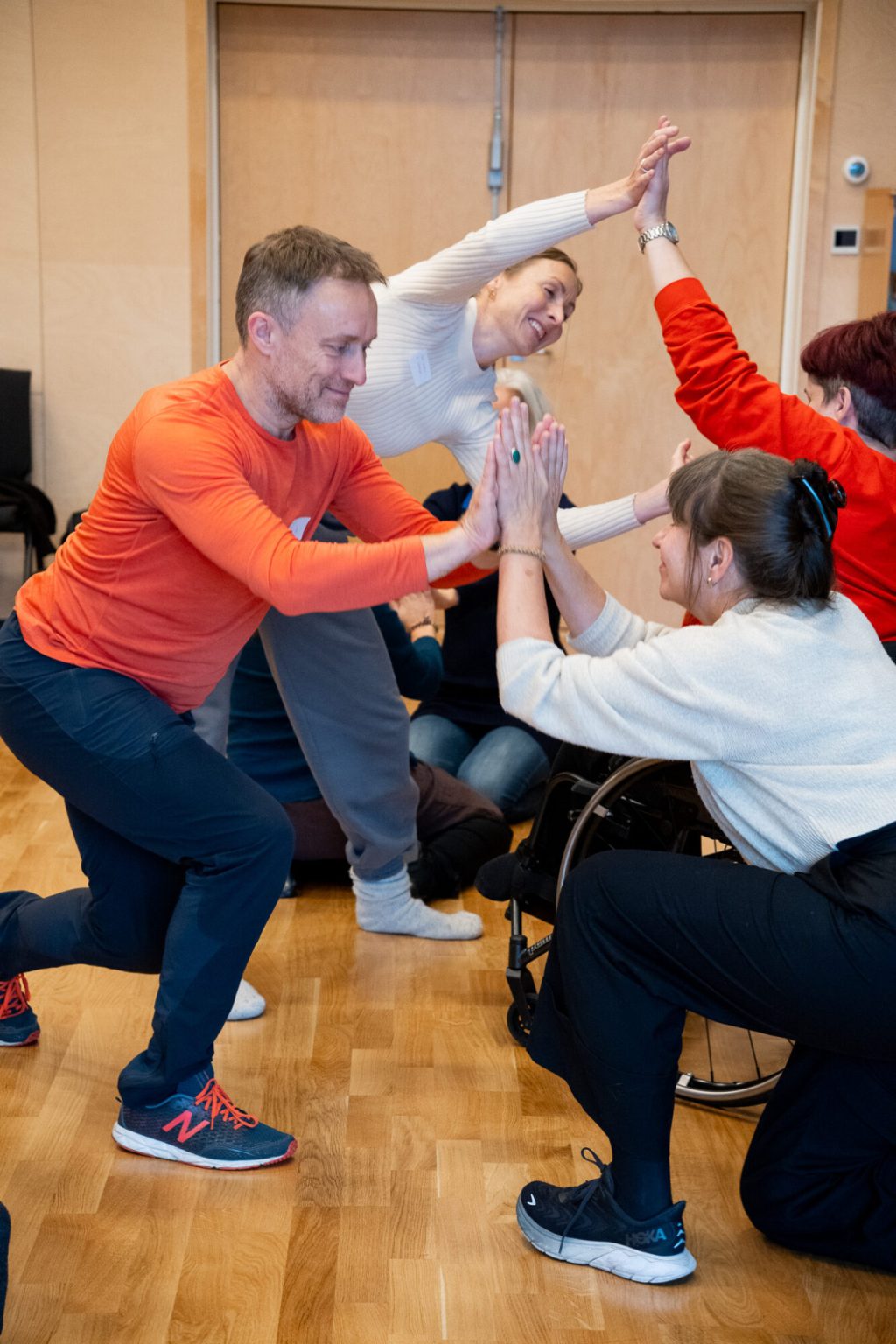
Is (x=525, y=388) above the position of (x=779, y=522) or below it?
above

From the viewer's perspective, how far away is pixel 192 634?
1841 mm

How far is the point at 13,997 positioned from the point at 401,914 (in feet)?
2.68

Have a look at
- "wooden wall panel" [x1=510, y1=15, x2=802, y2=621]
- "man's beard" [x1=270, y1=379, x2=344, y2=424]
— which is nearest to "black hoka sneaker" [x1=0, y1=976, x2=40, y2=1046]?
"man's beard" [x1=270, y1=379, x2=344, y2=424]

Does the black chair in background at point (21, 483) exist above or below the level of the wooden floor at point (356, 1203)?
above

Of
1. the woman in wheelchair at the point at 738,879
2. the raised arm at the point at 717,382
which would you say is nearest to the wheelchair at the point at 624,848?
the woman in wheelchair at the point at 738,879

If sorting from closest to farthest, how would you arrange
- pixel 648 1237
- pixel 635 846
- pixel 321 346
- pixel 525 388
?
pixel 648 1237 → pixel 321 346 → pixel 635 846 → pixel 525 388

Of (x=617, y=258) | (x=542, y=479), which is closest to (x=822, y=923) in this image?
(x=542, y=479)

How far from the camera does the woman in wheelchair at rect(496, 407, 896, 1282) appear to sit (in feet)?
4.96

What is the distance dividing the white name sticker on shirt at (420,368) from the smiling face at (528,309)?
0.11 meters

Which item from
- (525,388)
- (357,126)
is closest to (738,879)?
(525,388)

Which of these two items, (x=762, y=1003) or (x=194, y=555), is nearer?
(x=762, y=1003)

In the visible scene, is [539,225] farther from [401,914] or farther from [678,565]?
[401,914]

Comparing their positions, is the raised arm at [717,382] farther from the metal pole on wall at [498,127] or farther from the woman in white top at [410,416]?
the metal pole on wall at [498,127]

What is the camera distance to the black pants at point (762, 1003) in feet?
4.91
